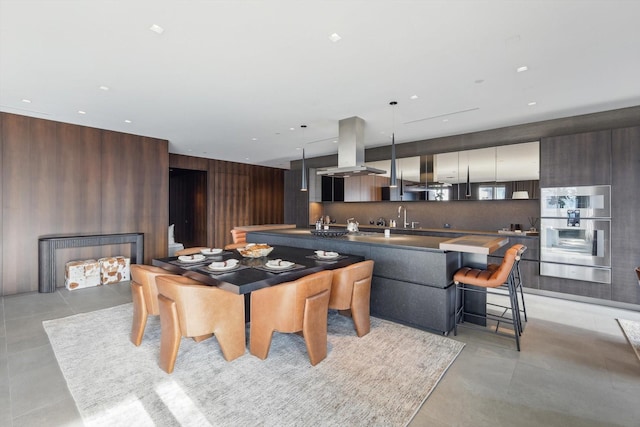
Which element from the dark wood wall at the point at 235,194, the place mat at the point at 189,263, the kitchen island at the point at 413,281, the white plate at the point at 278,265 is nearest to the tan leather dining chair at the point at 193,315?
the place mat at the point at 189,263

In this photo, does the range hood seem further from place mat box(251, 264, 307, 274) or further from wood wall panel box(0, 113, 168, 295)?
wood wall panel box(0, 113, 168, 295)

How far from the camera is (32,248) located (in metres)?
4.84

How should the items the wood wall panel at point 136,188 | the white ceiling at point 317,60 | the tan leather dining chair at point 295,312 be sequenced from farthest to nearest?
the wood wall panel at point 136,188 → the tan leather dining chair at point 295,312 → the white ceiling at point 317,60

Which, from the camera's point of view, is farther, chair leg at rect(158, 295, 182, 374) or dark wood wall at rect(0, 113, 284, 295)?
dark wood wall at rect(0, 113, 284, 295)

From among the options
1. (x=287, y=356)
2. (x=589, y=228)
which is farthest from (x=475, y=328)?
(x=589, y=228)

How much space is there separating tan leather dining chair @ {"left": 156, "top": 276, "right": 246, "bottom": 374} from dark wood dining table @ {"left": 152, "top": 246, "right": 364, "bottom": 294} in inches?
5.3

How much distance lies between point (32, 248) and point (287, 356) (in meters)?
4.98

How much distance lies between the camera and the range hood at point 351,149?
14.7 ft

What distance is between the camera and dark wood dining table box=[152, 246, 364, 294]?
7.68ft

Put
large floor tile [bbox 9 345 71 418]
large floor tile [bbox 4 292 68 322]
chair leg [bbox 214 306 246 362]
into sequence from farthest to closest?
large floor tile [bbox 4 292 68 322] < chair leg [bbox 214 306 246 362] < large floor tile [bbox 9 345 71 418]

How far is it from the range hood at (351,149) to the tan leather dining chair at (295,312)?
2266mm

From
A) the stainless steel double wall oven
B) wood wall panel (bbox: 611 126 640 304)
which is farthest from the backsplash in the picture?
wood wall panel (bbox: 611 126 640 304)

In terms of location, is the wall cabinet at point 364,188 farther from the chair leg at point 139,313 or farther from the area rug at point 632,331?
the chair leg at point 139,313

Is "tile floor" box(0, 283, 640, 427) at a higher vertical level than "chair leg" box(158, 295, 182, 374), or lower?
lower
